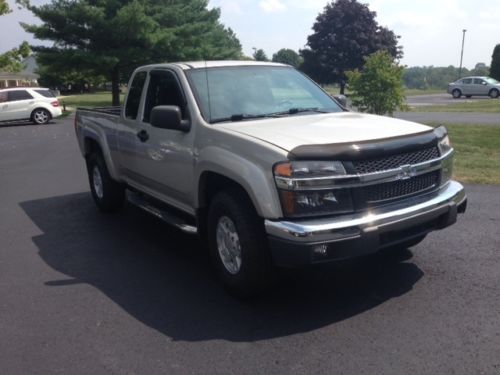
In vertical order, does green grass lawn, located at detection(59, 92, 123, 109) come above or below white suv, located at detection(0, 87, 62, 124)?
below

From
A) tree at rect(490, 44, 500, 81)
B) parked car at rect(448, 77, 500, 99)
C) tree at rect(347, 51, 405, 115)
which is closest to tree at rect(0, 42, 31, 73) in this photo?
tree at rect(347, 51, 405, 115)

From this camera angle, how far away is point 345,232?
3.66 metres

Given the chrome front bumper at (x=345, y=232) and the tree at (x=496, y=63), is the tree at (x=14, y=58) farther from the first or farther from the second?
the tree at (x=496, y=63)

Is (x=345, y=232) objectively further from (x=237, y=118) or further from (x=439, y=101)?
(x=439, y=101)

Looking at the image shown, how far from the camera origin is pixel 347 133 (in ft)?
13.4

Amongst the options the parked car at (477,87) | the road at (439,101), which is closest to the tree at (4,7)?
the road at (439,101)

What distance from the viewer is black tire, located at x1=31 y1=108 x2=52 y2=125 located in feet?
73.1

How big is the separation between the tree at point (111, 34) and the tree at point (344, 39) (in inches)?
1165

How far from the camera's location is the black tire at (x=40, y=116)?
877 inches

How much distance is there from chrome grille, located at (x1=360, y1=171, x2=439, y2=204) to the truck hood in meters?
0.36

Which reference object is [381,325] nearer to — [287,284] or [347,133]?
[287,284]

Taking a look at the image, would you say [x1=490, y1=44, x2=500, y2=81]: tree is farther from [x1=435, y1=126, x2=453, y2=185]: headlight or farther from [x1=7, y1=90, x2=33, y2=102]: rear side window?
[x1=435, y1=126, x2=453, y2=185]: headlight

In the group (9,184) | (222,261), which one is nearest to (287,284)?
(222,261)

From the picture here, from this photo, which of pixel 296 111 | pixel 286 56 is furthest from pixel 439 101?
pixel 286 56
